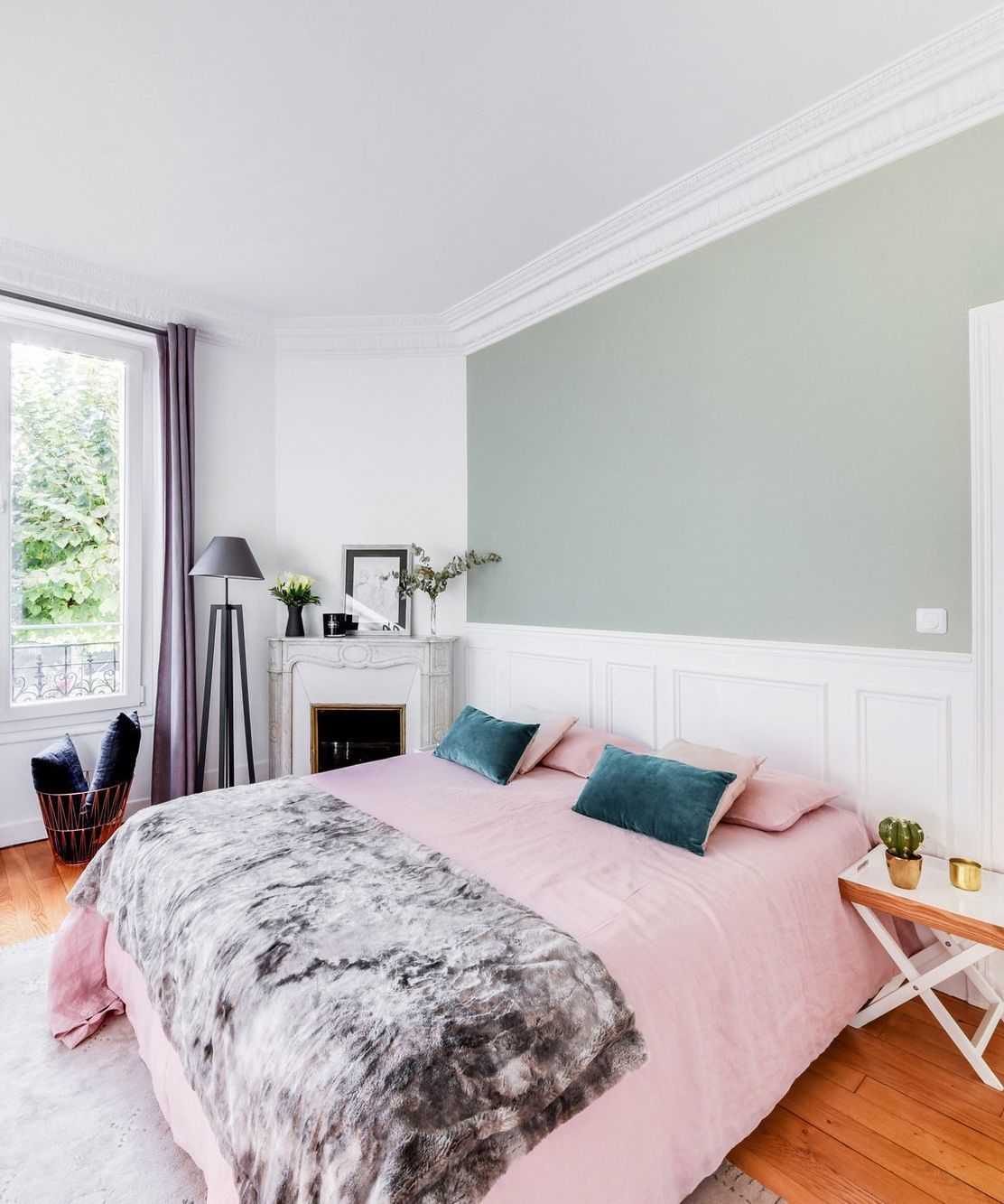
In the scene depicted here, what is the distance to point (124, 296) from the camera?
3688 millimetres

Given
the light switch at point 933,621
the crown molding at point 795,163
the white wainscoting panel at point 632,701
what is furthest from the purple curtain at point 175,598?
the light switch at point 933,621

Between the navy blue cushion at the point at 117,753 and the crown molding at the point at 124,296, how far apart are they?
229cm

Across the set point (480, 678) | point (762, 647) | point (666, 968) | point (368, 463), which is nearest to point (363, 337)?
point (368, 463)

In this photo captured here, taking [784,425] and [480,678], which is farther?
[480,678]

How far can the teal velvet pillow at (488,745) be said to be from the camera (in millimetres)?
2803

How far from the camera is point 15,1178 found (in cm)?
154

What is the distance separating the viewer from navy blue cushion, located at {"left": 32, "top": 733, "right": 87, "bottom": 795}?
3.24 meters

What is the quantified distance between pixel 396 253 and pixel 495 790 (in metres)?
A: 2.75

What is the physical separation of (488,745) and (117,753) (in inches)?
80.7

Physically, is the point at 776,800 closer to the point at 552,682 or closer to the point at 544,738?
the point at 544,738

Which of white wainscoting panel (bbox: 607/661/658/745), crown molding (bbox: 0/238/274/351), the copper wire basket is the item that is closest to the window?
crown molding (bbox: 0/238/274/351)

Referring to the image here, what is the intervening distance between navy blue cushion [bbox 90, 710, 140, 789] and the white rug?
140 centimetres

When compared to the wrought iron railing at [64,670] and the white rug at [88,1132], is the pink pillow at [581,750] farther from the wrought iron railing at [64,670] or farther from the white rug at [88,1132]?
the wrought iron railing at [64,670]

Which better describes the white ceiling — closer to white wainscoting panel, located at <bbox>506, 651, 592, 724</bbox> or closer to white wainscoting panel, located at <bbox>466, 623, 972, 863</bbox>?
white wainscoting panel, located at <bbox>466, 623, 972, 863</bbox>
